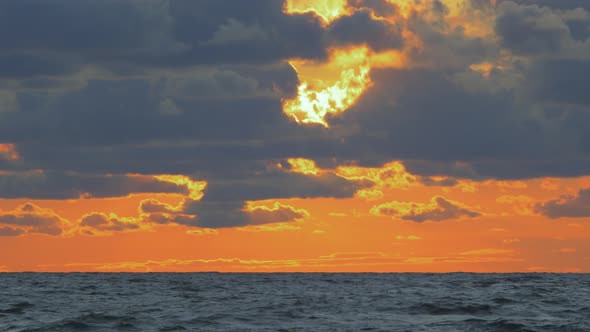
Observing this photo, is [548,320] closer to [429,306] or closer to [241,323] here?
[429,306]

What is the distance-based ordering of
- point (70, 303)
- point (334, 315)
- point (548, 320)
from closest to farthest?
point (548, 320) → point (334, 315) → point (70, 303)

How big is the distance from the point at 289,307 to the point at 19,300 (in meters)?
28.0

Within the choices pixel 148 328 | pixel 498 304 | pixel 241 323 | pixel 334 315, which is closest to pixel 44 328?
pixel 148 328

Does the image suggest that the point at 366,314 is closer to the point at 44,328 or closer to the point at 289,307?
the point at 289,307

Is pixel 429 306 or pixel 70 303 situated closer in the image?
pixel 429 306

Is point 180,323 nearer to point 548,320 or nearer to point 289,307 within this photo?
point 289,307

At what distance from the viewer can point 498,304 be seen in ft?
245

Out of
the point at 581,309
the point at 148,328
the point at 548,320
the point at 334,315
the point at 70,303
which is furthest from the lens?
the point at 70,303

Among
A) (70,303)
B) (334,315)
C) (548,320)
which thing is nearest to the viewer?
(548,320)

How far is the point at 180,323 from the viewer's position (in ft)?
195

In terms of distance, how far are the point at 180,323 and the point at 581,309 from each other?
105 ft

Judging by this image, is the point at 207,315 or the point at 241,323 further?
the point at 207,315

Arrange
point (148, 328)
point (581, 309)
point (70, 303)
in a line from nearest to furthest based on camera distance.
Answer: point (148, 328), point (581, 309), point (70, 303)

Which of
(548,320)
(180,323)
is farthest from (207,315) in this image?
(548,320)
